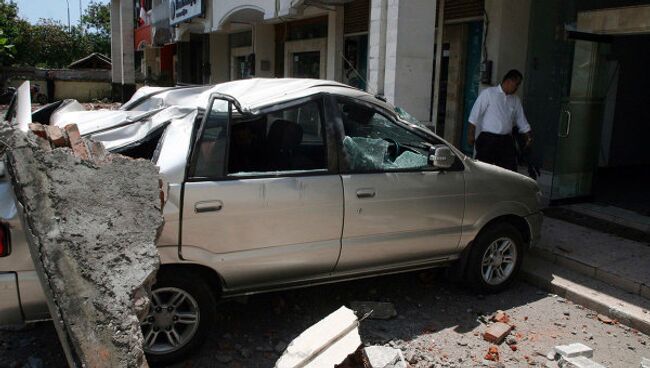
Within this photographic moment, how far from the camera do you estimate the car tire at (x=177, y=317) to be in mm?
3451

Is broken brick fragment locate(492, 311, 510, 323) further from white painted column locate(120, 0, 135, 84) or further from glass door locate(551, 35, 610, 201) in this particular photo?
white painted column locate(120, 0, 135, 84)

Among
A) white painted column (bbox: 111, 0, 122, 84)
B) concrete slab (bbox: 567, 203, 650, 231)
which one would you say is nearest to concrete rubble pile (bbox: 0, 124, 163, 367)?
concrete slab (bbox: 567, 203, 650, 231)

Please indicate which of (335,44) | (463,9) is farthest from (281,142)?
(335,44)

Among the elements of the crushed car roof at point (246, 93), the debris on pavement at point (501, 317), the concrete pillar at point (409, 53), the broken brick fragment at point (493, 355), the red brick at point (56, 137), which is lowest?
the broken brick fragment at point (493, 355)

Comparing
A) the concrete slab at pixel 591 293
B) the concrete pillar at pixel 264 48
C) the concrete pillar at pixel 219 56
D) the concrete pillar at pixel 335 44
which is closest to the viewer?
the concrete slab at pixel 591 293

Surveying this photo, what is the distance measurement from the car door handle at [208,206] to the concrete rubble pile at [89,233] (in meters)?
0.50

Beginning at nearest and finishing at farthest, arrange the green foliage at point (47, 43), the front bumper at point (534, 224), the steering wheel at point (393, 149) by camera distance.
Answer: the steering wheel at point (393, 149), the front bumper at point (534, 224), the green foliage at point (47, 43)

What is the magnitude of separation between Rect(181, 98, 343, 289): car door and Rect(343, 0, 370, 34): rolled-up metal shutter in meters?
7.67

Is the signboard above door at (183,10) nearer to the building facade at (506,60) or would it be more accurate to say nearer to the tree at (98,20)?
the building facade at (506,60)

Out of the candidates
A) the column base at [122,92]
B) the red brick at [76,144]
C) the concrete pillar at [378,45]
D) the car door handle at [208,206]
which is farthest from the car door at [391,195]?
the column base at [122,92]

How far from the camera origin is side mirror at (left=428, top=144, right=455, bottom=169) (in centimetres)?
433

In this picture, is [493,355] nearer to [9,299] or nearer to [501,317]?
[501,317]

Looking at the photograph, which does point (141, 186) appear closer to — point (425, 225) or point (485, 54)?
point (425, 225)

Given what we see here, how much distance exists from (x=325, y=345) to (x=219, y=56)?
57.9 feet
